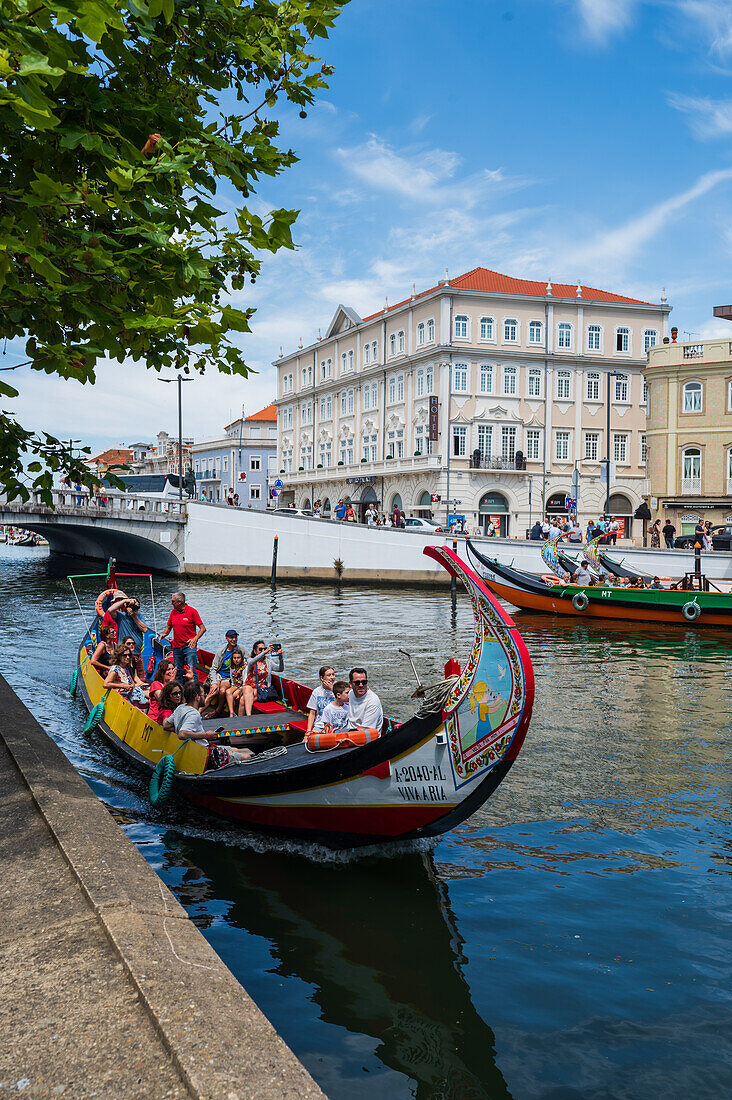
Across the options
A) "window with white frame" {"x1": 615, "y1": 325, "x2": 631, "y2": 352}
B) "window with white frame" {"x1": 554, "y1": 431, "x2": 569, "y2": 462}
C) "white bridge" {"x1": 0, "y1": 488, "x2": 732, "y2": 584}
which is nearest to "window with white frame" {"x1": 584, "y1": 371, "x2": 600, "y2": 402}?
"window with white frame" {"x1": 615, "y1": 325, "x2": 631, "y2": 352}

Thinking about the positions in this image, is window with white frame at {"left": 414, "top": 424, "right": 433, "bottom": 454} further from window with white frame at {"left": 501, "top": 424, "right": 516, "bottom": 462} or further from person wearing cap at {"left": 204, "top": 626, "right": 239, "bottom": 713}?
person wearing cap at {"left": 204, "top": 626, "right": 239, "bottom": 713}

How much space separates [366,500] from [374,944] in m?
51.8

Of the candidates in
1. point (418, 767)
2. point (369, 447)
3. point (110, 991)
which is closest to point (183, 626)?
point (418, 767)

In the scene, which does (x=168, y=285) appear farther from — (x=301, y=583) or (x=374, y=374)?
(x=374, y=374)

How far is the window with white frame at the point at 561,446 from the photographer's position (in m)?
52.6

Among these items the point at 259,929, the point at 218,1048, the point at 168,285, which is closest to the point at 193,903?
the point at 259,929

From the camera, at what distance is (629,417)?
53750mm

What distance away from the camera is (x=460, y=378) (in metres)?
51.2

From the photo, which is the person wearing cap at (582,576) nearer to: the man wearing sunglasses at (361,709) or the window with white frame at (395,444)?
the man wearing sunglasses at (361,709)

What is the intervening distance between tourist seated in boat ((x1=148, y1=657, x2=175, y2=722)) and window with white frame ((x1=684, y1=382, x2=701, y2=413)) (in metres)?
41.1

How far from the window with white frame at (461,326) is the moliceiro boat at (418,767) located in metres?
45.2

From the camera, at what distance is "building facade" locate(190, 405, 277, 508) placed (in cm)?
8250

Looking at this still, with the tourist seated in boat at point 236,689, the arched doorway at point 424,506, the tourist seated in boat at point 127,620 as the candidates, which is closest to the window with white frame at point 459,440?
the arched doorway at point 424,506

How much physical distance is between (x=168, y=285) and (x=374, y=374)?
54.1 metres
